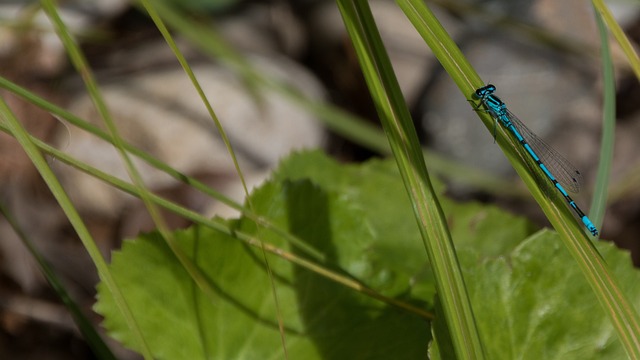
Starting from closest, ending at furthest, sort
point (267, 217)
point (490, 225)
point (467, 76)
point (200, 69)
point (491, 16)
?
point (467, 76), point (267, 217), point (490, 225), point (491, 16), point (200, 69)

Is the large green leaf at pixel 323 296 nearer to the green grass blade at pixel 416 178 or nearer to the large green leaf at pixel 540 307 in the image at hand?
the large green leaf at pixel 540 307

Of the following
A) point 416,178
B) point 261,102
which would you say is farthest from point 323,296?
point 261,102

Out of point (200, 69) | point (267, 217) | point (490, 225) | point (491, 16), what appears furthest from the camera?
point (200, 69)

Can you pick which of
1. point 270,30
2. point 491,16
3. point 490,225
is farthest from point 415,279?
point 270,30

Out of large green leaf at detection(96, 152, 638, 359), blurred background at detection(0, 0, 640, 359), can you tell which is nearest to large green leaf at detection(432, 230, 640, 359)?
large green leaf at detection(96, 152, 638, 359)

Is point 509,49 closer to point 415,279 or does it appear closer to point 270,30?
point 270,30

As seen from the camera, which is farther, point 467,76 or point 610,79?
point 610,79

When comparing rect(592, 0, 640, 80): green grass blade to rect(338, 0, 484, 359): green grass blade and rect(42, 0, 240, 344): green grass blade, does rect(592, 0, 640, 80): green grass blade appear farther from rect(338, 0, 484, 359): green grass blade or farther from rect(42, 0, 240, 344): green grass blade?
rect(42, 0, 240, 344): green grass blade
